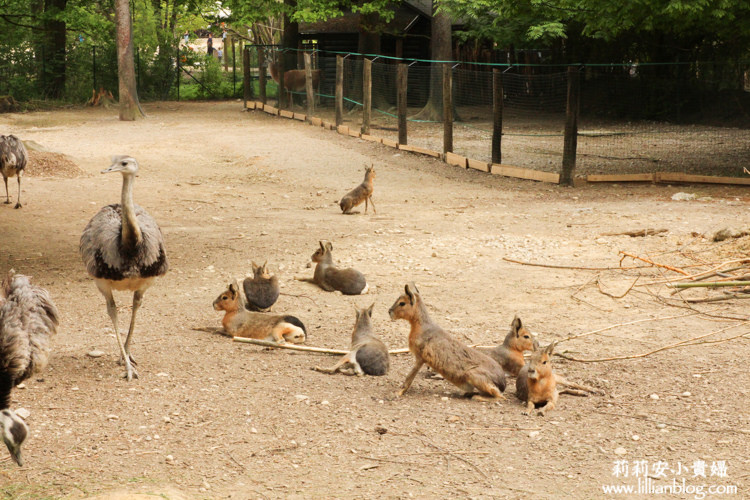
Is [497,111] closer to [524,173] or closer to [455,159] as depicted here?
[455,159]

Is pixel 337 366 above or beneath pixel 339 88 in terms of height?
beneath

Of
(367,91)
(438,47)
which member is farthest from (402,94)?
(438,47)

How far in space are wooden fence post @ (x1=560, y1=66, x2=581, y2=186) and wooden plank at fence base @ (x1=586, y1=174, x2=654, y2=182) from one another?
1.51 feet

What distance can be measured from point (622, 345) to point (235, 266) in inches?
176

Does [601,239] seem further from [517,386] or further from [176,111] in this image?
[176,111]

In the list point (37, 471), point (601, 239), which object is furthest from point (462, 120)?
point (37, 471)

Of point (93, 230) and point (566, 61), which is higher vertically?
point (566, 61)

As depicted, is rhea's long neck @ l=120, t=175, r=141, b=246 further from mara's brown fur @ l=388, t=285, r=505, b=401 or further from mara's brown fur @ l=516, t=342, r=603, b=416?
mara's brown fur @ l=516, t=342, r=603, b=416

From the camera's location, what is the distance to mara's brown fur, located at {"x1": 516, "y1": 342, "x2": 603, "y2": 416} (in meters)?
5.42

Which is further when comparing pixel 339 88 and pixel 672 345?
pixel 339 88

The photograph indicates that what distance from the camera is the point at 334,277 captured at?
8.42 metres

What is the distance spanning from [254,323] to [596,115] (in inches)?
731

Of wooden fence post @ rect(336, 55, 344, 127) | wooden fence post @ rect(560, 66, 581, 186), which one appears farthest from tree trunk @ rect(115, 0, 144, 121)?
wooden fence post @ rect(560, 66, 581, 186)

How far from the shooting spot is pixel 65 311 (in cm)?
794
